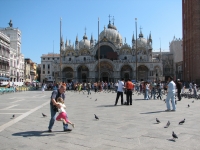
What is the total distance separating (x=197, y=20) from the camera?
1759 inches

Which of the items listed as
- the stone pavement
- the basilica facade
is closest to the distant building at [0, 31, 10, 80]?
the basilica facade

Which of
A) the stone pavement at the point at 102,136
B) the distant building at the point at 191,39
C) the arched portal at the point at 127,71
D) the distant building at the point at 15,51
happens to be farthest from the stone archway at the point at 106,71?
the stone pavement at the point at 102,136

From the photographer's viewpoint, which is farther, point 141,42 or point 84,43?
point 84,43

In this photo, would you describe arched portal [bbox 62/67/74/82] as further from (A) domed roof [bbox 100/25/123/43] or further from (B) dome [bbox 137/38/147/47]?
(B) dome [bbox 137/38/147/47]

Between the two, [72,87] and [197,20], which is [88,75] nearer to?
[72,87]

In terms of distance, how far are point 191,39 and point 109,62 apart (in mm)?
21418

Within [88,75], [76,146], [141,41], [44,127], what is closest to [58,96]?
[44,127]

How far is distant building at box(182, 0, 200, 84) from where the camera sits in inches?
1755

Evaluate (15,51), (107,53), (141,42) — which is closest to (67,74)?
(107,53)

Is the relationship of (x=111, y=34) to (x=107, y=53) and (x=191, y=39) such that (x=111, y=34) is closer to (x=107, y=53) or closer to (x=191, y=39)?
(x=107, y=53)

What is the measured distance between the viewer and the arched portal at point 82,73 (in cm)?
6381

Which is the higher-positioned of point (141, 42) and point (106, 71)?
point (141, 42)

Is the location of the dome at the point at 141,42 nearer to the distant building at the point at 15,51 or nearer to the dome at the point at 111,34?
the dome at the point at 111,34

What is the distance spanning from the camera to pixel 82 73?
2530 inches
